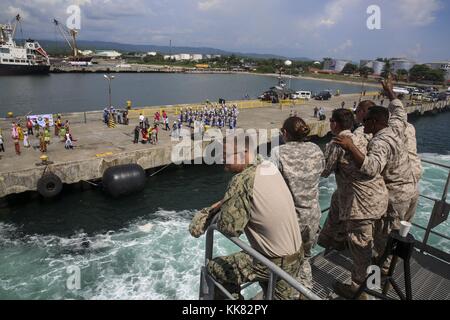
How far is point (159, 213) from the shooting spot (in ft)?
53.6

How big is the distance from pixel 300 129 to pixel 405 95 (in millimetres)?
77312

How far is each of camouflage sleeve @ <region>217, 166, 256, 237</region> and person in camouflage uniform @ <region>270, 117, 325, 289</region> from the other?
763 millimetres

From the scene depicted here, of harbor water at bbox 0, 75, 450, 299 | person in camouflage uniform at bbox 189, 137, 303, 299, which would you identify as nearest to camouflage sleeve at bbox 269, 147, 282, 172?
person in camouflage uniform at bbox 189, 137, 303, 299

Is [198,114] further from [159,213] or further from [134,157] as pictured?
[159,213]

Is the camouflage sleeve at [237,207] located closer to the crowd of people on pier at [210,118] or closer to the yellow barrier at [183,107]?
the crowd of people on pier at [210,118]

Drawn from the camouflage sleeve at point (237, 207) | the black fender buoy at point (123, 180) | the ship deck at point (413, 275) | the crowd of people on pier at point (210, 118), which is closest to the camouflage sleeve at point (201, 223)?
the camouflage sleeve at point (237, 207)

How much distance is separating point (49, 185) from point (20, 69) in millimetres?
87326

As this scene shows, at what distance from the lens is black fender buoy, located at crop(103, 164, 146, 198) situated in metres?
16.9

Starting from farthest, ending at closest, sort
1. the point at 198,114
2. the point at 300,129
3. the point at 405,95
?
the point at 405,95 → the point at 198,114 → the point at 300,129

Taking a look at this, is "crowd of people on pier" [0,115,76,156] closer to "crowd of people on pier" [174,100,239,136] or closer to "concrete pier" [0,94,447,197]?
"concrete pier" [0,94,447,197]

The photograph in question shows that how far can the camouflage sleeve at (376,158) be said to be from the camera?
3.54m

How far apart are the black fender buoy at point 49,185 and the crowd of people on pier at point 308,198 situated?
1521 centimetres
